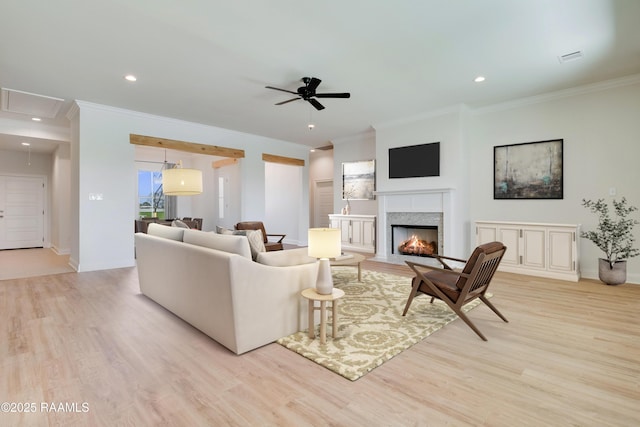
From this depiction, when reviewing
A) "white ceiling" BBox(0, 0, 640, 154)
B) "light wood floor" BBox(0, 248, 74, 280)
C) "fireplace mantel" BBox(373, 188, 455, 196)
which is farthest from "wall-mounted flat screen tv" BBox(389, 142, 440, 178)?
"light wood floor" BBox(0, 248, 74, 280)

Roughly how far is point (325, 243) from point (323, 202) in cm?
736

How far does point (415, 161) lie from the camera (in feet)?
19.2

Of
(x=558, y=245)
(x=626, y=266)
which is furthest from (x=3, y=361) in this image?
(x=626, y=266)

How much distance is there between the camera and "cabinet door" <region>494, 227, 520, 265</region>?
4.90 meters

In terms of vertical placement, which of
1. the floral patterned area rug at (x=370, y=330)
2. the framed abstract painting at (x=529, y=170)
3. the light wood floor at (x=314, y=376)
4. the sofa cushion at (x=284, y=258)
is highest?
the framed abstract painting at (x=529, y=170)

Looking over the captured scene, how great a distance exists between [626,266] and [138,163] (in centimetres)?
1173

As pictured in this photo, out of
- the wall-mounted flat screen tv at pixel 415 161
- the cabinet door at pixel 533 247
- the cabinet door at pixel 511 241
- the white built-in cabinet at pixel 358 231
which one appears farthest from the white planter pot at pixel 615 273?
the white built-in cabinet at pixel 358 231

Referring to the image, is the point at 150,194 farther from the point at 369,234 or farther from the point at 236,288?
the point at 236,288

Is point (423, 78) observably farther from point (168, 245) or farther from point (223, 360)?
point (223, 360)

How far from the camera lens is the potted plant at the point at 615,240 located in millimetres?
4156

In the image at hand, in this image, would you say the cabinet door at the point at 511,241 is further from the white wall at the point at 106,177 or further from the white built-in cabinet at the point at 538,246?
the white wall at the point at 106,177

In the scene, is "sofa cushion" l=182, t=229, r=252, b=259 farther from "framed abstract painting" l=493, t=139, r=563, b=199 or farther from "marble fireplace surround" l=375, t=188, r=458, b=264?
"framed abstract painting" l=493, t=139, r=563, b=199

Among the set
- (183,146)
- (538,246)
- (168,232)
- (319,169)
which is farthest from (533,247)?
(183,146)

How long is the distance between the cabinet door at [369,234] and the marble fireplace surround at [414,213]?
0.70 m
